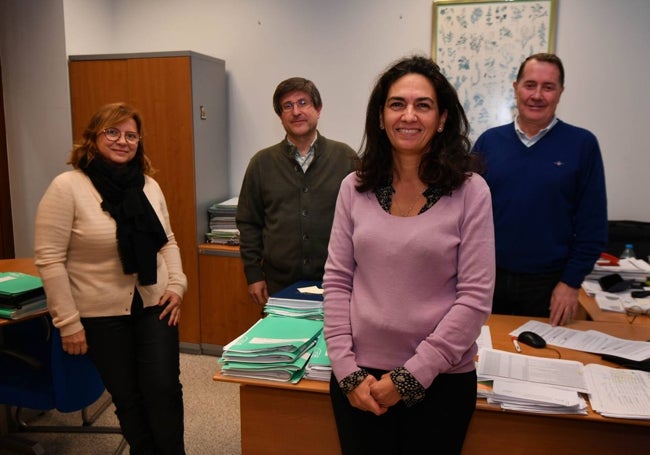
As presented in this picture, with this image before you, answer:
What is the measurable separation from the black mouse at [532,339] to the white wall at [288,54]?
189 centimetres

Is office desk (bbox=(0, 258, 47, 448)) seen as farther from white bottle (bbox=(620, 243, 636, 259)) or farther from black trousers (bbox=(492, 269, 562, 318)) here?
white bottle (bbox=(620, 243, 636, 259))

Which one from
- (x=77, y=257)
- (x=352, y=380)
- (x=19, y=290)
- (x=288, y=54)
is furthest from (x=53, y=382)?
(x=288, y=54)

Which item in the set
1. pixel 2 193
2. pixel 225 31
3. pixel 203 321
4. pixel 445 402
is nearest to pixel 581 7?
pixel 225 31

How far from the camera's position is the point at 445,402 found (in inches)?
48.9

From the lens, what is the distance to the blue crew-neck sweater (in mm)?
1938

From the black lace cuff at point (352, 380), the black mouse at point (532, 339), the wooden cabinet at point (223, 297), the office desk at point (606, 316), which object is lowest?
the wooden cabinet at point (223, 297)

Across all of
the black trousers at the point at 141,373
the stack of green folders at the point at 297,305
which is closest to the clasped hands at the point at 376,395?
the stack of green folders at the point at 297,305

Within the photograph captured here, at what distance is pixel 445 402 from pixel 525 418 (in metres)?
0.34

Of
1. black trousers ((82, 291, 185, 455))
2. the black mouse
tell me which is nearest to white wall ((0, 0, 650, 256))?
the black mouse

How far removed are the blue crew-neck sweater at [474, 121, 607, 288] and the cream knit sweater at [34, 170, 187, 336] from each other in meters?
1.40

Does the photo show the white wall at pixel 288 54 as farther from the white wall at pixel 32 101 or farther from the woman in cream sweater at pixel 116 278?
the woman in cream sweater at pixel 116 278

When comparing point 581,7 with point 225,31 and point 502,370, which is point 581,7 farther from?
point 502,370

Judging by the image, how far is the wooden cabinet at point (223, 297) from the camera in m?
3.44

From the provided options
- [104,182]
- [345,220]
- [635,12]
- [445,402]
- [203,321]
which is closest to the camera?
[445,402]
